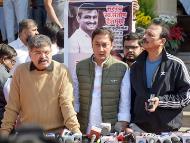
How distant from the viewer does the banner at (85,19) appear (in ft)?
13.1

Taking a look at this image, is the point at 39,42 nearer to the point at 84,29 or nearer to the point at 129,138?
the point at 84,29

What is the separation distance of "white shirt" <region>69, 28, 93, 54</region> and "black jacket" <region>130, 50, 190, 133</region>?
0.74 m

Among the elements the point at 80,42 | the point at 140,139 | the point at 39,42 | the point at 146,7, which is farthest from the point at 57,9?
the point at 140,139

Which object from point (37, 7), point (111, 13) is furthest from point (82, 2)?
point (37, 7)

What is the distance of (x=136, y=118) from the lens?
3621 millimetres

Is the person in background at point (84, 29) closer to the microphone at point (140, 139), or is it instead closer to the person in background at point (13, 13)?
the microphone at point (140, 139)

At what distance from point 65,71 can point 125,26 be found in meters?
0.86

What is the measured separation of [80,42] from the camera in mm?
4023

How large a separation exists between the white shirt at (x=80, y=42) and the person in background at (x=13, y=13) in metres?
3.31

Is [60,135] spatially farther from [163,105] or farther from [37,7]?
[37,7]

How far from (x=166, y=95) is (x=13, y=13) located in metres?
4.48

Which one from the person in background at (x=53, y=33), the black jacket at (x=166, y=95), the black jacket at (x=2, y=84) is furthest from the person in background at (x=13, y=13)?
the black jacket at (x=166, y=95)

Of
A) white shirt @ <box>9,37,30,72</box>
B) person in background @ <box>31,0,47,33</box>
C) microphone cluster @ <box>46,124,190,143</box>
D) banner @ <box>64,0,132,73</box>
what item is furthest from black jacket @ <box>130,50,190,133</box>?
person in background @ <box>31,0,47,33</box>

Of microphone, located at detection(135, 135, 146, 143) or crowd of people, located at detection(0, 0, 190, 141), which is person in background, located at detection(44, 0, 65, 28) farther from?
microphone, located at detection(135, 135, 146, 143)
